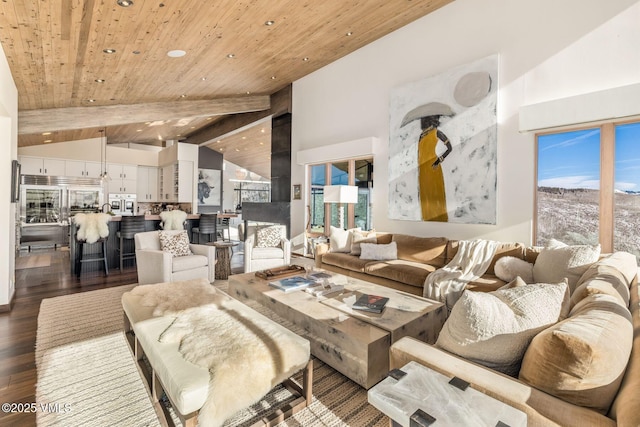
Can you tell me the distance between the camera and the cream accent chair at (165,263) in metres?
3.94

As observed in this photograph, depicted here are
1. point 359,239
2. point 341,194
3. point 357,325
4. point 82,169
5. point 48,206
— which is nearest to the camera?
point 357,325

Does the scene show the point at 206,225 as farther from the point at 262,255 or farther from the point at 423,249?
the point at 423,249

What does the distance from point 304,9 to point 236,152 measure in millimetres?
8202

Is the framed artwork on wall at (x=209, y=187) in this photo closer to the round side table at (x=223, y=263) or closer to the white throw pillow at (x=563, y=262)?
the round side table at (x=223, y=263)

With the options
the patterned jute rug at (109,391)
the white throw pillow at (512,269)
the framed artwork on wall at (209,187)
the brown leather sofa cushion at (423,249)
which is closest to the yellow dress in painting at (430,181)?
the brown leather sofa cushion at (423,249)

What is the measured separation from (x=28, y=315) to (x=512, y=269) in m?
5.10

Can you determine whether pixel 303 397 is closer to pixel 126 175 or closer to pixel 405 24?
pixel 405 24

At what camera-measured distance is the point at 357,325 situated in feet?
6.96

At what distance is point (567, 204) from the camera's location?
330 cm

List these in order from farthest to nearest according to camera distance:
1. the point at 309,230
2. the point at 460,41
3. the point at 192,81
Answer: the point at 309,230 → the point at 192,81 → the point at 460,41

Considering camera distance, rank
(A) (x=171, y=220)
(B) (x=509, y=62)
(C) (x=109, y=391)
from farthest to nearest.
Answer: (A) (x=171, y=220) < (B) (x=509, y=62) < (C) (x=109, y=391)

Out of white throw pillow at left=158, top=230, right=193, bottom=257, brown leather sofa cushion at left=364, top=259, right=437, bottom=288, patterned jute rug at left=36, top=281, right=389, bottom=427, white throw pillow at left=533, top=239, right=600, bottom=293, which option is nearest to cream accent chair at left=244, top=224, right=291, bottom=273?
white throw pillow at left=158, top=230, right=193, bottom=257

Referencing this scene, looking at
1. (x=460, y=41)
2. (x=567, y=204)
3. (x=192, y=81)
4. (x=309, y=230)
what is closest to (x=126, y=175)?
(x=192, y=81)

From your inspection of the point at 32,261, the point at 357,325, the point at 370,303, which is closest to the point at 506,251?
the point at 370,303
